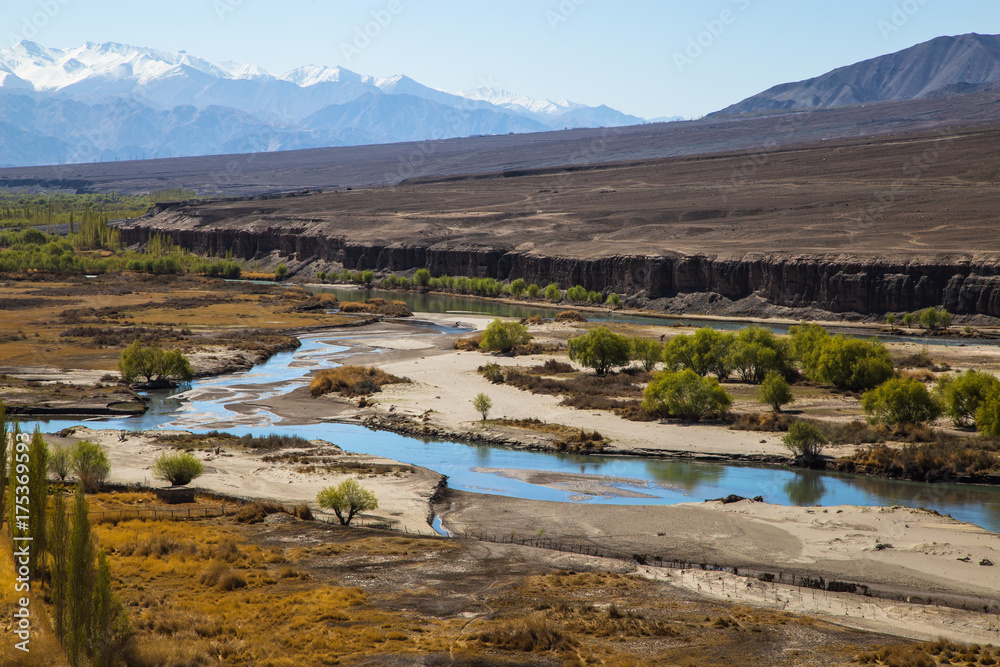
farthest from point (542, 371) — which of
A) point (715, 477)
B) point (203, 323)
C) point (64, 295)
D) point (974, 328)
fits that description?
point (64, 295)

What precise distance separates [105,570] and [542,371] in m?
50.2

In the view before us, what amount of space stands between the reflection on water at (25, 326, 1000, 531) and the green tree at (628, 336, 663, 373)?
21067 mm

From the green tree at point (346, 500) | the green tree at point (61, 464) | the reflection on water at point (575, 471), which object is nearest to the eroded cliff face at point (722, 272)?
the reflection on water at point (575, 471)

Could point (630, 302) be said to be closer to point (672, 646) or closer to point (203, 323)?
point (203, 323)

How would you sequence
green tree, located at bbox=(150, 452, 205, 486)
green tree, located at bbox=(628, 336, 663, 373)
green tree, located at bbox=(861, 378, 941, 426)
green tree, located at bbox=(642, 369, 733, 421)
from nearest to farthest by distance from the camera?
green tree, located at bbox=(150, 452, 205, 486) → green tree, located at bbox=(861, 378, 941, 426) → green tree, located at bbox=(642, 369, 733, 421) → green tree, located at bbox=(628, 336, 663, 373)

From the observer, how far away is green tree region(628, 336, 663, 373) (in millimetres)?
65188

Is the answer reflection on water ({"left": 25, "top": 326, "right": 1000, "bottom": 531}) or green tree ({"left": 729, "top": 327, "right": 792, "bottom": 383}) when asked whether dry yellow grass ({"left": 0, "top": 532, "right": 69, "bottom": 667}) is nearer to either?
reflection on water ({"left": 25, "top": 326, "right": 1000, "bottom": 531})

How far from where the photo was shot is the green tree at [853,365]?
55406 millimetres

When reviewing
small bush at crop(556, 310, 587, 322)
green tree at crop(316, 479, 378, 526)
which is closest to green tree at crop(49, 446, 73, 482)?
green tree at crop(316, 479, 378, 526)

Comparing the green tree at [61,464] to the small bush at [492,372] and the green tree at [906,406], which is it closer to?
the small bush at [492,372]

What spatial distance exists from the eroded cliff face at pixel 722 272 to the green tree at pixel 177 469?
264 feet

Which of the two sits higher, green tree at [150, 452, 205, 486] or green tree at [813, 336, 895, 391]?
green tree at [813, 336, 895, 391]

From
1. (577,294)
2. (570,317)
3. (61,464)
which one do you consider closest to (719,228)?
(577,294)

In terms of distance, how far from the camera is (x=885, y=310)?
9831 cm
